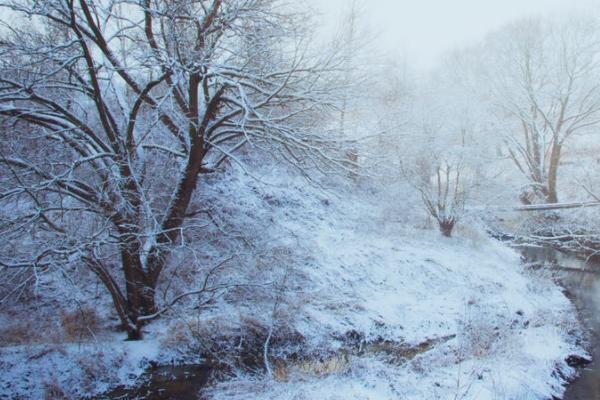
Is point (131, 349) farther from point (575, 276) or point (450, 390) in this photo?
point (575, 276)

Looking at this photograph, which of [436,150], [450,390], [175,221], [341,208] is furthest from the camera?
[341,208]

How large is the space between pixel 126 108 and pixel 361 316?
21.7 ft

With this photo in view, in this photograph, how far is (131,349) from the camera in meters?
6.81

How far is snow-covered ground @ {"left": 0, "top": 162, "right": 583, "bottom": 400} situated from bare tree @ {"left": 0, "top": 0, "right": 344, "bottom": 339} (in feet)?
4.00

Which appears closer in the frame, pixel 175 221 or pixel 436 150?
pixel 175 221

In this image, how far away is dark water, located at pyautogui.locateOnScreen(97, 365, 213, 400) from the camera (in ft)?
19.7

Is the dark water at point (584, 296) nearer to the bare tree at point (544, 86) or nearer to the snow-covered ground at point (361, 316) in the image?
the snow-covered ground at point (361, 316)

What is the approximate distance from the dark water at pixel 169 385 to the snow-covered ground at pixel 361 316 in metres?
0.23

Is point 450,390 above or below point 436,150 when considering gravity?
below

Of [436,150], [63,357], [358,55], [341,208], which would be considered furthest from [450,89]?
[63,357]

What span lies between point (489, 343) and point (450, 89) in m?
13.2

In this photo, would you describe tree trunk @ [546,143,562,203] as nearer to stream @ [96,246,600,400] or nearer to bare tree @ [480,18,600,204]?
bare tree @ [480,18,600,204]

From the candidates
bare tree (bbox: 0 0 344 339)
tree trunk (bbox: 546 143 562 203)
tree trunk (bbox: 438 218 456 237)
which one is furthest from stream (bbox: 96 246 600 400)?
tree trunk (bbox: 546 143 562 203)

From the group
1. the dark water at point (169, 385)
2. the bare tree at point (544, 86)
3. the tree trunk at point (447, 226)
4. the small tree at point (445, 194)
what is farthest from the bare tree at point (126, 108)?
the bare tree at point (544, 86)
